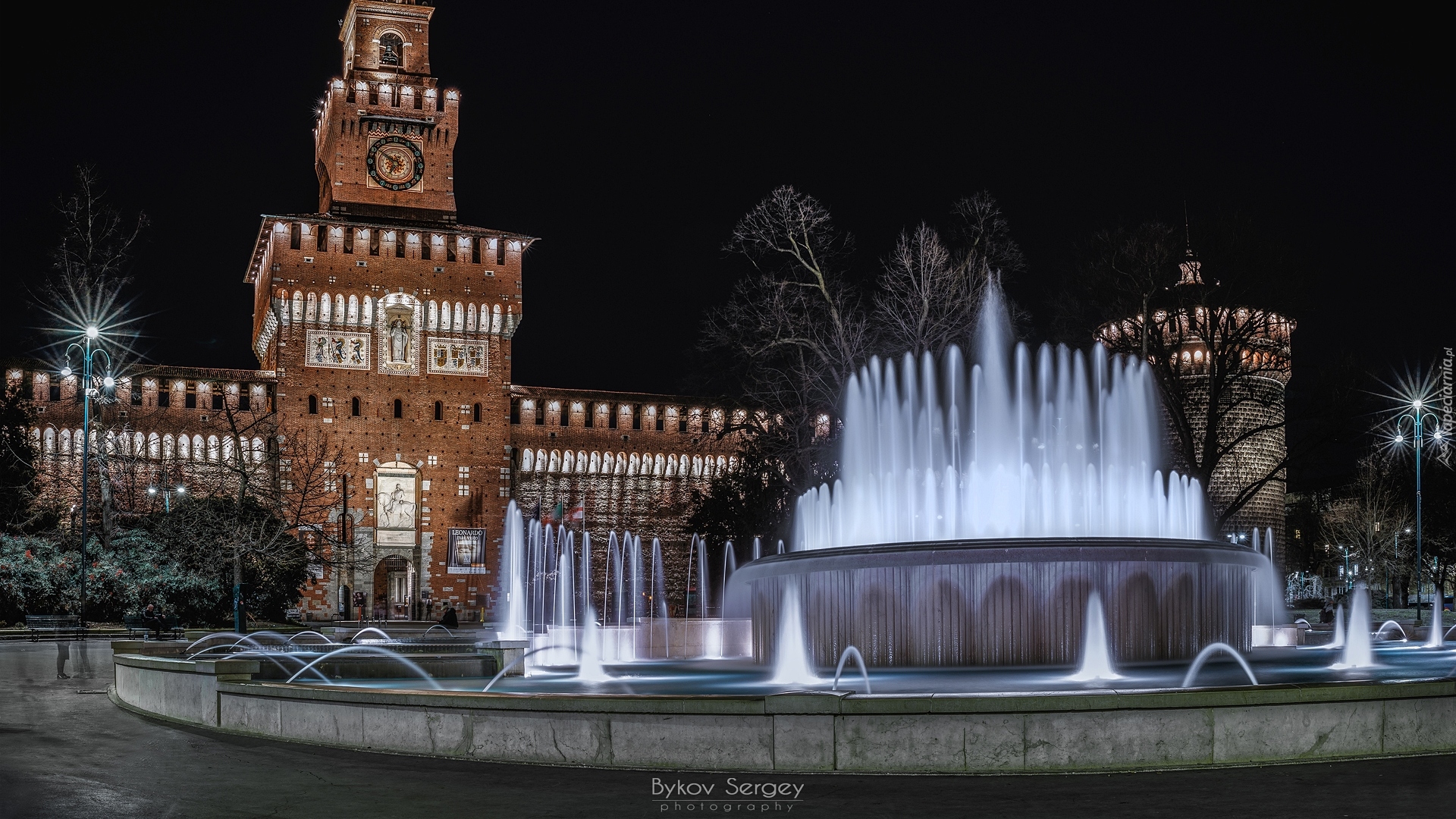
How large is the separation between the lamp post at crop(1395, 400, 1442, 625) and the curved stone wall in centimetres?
2049

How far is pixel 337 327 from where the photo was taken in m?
51.0

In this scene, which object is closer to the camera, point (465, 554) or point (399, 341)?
point (465, 554)

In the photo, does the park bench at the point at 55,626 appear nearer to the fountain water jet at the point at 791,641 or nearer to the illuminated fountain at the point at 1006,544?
the illuminated fountain at the point at 1006,544

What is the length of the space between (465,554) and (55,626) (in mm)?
23689

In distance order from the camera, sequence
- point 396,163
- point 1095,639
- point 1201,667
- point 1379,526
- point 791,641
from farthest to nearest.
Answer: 1. point 396,163
2. point 1379,526
3. point 791,641
4. point 1095,639
5. point 1201,667

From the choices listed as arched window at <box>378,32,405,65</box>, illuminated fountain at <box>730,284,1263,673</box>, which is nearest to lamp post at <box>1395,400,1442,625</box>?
illuminated fountain at <box>730,284,1263,673</box>

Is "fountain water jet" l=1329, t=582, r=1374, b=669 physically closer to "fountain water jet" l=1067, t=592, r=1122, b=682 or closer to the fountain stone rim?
the fountain stone rim

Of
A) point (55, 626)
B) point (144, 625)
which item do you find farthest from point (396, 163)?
point (55, 626)

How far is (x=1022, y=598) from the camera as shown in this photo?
1305cm

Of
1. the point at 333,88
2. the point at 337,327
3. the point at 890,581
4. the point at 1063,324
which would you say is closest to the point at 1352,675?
the point at 890,581

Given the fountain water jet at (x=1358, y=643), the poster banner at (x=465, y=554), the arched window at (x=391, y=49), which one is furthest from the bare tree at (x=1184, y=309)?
the arched window at (x=391, y=49)

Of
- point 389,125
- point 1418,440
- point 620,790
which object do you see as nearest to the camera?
point 620,790

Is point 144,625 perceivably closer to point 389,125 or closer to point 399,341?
point 399,341

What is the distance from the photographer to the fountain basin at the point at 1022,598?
42.8ft
